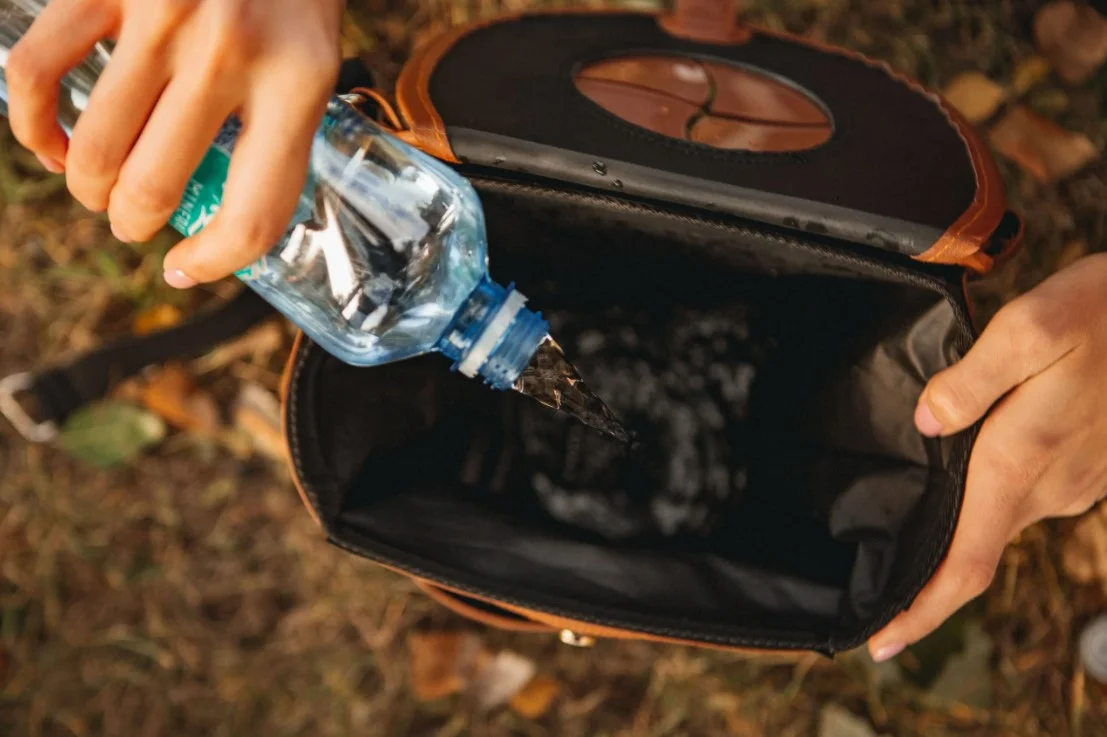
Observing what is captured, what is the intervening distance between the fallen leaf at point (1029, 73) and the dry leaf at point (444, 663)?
1.09m

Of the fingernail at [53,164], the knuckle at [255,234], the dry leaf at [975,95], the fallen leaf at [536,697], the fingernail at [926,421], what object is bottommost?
the fallen leaf at [536,697]

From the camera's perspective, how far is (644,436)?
1.06m

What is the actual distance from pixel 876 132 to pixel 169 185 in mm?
612

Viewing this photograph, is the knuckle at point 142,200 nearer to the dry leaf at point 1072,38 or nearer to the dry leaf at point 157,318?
the dry leaf at point 157,318

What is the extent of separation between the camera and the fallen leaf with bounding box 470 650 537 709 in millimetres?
1179

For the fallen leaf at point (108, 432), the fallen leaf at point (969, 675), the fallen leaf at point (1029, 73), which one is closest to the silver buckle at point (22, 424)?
the fallen leaf at point (108, 432)

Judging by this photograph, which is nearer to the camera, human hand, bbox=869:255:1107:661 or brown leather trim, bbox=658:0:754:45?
human hand, bbox=869:255:1107:661

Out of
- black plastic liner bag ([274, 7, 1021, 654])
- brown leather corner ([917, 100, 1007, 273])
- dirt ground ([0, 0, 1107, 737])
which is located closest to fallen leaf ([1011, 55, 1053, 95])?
dirt ground ([0, 0, 1107, 737])

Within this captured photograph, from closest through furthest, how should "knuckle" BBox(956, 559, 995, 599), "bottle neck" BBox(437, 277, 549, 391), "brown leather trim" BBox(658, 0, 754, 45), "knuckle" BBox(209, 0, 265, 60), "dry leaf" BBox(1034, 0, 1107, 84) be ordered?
"knuckle" BBox(209, 0, 265, 60), "bottle neck" BBox(437, 277, 549, 391), "knuckle" BBox(956, 559, 995, 599), "brown leather trim" BBox(658, 0, 754, 45), "dry leaf" BBox(1034, 0, 1107, 84)

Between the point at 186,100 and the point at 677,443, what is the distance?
737 millimetres

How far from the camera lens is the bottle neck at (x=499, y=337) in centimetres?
62

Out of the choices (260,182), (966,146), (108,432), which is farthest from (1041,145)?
(108,432)

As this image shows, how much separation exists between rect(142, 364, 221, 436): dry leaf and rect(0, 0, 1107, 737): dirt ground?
0.04 metres

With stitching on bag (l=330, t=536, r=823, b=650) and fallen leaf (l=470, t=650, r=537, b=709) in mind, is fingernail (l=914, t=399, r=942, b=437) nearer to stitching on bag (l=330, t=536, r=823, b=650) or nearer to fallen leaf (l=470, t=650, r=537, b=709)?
stitching on bag (l=330, t=536, r=823, b=650)
